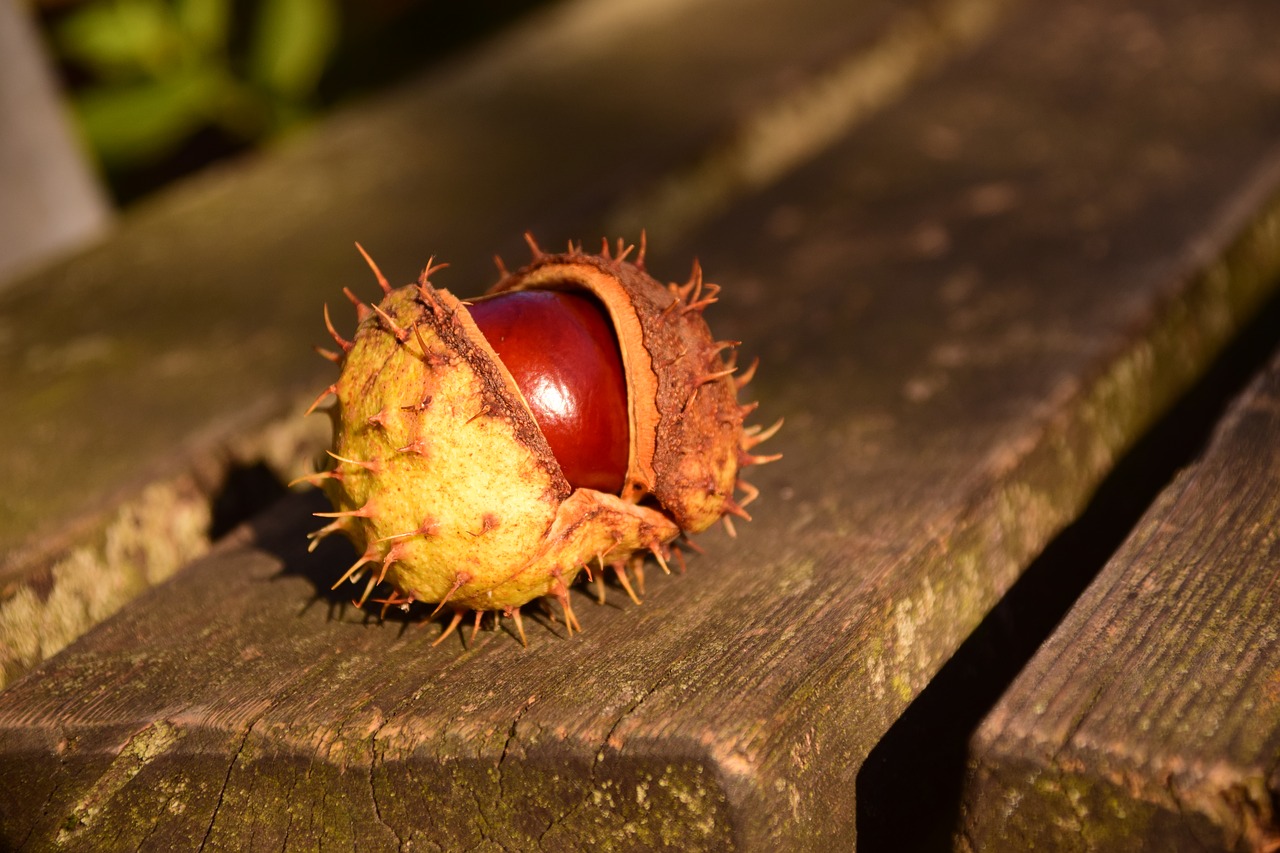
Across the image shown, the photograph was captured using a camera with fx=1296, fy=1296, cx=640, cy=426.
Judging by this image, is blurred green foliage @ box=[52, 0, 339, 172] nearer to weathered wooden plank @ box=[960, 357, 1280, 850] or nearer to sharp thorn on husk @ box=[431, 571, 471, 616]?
sharp thorn on husk @ box=[431, 571, 471, 616]

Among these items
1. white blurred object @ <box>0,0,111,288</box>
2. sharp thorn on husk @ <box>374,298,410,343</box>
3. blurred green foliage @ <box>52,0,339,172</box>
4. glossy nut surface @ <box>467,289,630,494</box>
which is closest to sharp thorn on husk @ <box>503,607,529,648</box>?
glossy nut surface @ <box>467,289,630,494</box>

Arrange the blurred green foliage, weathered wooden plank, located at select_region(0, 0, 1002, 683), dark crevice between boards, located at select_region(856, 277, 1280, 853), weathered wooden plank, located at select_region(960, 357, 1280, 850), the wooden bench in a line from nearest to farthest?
weathered wooden plank, located at select_region(960, 357, 1280, 850)
the wooden bench
dark crevice between boards, located at select_region(856, 277, 1280, 853)
weathered wooden plank, located at select_region(0, 0, 1002, 683)
the blurred green foliage

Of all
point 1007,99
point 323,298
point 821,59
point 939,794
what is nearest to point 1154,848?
point 939,794

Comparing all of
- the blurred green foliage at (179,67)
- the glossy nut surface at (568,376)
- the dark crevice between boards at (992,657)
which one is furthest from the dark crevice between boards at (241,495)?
the blurred green foliage at (179,67)

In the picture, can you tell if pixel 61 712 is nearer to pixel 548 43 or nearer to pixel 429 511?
pixel 429 511

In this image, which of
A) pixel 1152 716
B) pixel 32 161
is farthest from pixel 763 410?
pixel 32 161

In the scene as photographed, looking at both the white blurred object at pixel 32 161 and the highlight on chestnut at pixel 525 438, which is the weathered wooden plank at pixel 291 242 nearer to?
the white blurred object at pixel 32 161
